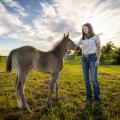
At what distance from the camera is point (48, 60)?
7.02 metres

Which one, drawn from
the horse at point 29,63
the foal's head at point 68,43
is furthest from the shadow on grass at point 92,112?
the foal's head at point 68,43

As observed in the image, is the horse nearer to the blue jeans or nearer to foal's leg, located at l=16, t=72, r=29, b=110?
foal's leg, located at l=16, t=72, r=29, b=110

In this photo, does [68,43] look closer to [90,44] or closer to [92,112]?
[90,44]

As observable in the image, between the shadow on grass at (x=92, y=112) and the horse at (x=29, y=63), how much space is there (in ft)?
3.82

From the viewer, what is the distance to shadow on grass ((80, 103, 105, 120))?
5.89 m

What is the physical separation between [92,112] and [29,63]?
228 cm

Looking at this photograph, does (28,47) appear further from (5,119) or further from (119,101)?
(119,101)

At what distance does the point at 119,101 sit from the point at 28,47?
353 centimetres

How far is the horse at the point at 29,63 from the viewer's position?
6520mm

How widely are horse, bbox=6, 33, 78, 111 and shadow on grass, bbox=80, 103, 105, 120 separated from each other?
1.17m

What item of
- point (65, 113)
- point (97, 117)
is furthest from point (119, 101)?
point (65, 113)

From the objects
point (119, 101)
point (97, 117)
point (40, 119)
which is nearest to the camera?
point (40, 119)

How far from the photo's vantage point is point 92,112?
638cm

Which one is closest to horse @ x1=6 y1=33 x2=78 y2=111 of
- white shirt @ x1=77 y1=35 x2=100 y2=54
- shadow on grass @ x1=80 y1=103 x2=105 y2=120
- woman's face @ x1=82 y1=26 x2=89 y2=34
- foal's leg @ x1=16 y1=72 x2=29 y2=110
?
foal's leg @ x1=16 y1=72 x2=29 y2=110
